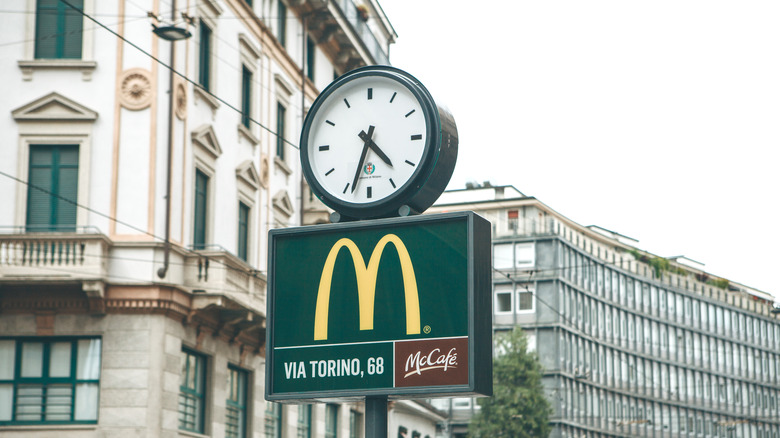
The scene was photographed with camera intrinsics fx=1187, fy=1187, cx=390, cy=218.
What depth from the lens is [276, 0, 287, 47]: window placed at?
106 feet

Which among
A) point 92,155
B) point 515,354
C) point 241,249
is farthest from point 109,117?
point 515,354

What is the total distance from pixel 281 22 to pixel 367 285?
28.3 meters

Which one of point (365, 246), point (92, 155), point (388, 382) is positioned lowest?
point (388, 382)

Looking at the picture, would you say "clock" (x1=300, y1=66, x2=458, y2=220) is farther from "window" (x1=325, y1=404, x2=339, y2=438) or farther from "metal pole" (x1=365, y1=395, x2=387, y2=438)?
"window" (x1=325, y1=404, x2=339, y2=438)

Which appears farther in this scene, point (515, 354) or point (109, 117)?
point (515, 354)

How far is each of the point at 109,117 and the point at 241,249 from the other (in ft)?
19.8

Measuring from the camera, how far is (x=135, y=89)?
24.4 meters

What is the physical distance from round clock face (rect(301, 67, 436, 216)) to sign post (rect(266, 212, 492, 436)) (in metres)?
0.23

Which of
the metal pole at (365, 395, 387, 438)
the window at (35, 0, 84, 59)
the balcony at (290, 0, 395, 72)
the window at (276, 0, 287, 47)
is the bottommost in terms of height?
the metal pole at (365, 395, 387, 438)

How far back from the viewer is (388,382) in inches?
200

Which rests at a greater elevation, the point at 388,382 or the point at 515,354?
the point at 515,354

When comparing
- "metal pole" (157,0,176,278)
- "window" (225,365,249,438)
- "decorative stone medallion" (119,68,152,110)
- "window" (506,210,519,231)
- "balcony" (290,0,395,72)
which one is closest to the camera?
"metal pole" (157,0,176,278)

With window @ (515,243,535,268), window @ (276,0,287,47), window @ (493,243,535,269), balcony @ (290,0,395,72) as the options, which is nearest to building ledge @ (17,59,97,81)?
window @ (276,0,287,47)

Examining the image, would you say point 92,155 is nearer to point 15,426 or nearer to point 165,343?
point 165,343
